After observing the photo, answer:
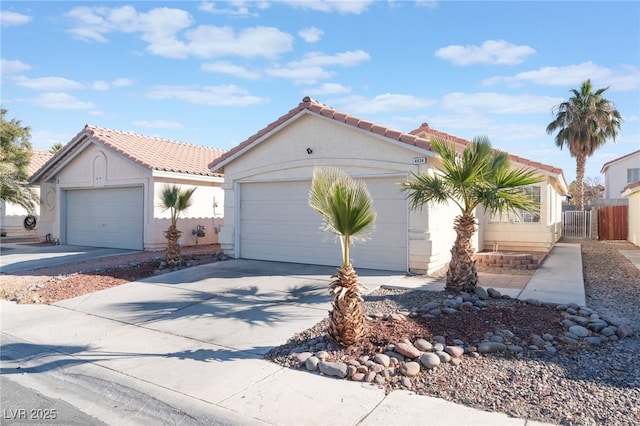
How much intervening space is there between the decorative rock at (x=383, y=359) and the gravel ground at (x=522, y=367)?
0.17 meters

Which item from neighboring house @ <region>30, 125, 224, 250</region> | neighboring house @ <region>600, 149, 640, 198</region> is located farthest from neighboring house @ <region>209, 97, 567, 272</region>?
neighboring house @ <region>600, 149, 640, 198</region>

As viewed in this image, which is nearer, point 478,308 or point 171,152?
point 478,308

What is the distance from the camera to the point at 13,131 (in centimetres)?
2191

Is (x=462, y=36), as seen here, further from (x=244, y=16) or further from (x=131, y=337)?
(x=131, y=337)

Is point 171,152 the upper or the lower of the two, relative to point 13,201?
upper

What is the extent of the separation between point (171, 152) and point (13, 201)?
760 cm

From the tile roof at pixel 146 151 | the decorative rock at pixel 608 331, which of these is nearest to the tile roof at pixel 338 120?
the tile roof at pixel 146 151

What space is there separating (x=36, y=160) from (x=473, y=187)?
26543mm

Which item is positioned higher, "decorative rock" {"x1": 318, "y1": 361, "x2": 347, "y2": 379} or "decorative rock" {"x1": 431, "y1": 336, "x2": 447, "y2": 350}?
"decorative rock" {"x1": 431, "y1": 336, "x2": 447, "y2": 350}

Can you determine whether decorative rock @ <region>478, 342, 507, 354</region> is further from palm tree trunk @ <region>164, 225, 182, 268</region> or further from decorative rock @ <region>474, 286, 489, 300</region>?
palm tree trunk @ <region>164, 225, 182, 268</region>

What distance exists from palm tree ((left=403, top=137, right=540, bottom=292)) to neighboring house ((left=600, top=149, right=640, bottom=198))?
36.1m

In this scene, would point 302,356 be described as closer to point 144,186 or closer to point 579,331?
point 579,331

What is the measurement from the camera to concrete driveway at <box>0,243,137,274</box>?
1338cm

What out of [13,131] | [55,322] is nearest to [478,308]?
[55,322]
